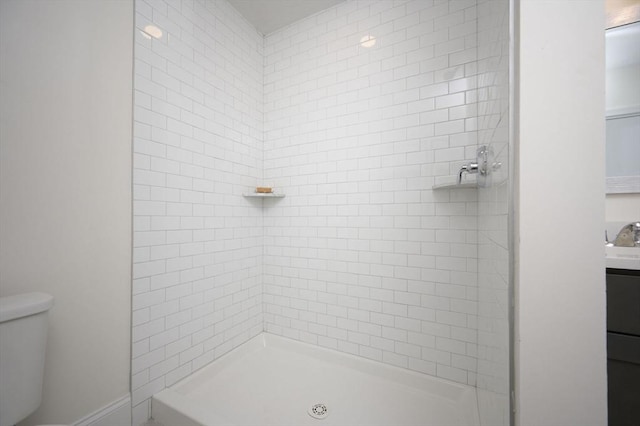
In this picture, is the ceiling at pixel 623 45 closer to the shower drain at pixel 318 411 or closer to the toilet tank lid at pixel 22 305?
the shower drain at pixel 318 411

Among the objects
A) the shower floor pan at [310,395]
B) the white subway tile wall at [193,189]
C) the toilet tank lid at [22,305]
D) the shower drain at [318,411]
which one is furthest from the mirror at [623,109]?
the toilet tank lid at [22,305]

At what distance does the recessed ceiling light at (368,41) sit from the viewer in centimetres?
178

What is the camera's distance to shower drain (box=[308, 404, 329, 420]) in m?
1.42

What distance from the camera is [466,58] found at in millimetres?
1518

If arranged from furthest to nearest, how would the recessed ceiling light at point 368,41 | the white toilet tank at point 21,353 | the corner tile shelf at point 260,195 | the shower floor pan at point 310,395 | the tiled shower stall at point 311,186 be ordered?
the corner tile shelf at point 260,195 → the recessed ceiling light at point 368,41 → the tiled shower stall at point 311,186 → the shower floor pan at point 310,395 → the white toilet tank at point 21,353

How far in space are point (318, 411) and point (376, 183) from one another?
141cm

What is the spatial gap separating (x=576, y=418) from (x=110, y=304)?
1.70m

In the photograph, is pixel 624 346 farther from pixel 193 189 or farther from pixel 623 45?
pixel 193 189

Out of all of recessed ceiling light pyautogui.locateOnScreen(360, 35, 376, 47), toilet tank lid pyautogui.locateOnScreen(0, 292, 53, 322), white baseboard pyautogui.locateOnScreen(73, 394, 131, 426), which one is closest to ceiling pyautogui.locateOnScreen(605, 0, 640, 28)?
recessed ceiling light pyautogui.locateOnScreen(360, 35, 376, 47)

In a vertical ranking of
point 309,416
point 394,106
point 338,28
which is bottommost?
point 309,416

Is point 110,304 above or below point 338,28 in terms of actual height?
below

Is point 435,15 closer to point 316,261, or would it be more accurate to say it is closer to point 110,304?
point 316,261

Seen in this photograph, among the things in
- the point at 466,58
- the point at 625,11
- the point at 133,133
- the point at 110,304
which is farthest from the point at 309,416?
the point at 625,11

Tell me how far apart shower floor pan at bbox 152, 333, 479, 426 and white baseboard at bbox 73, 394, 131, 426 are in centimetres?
13
